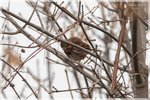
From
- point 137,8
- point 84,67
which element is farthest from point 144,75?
point 137,8

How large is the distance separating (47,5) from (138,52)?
75cm

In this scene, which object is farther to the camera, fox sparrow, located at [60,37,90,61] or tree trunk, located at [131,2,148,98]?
fox sparrow, located at [60,37,90,61]

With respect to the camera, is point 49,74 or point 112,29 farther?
point 112,29

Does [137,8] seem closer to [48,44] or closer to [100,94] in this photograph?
[48,44]

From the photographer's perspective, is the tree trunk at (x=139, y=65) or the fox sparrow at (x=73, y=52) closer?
the tree trunk at (x=139, y=65)

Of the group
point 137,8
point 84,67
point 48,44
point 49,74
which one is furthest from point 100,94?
point 137,8

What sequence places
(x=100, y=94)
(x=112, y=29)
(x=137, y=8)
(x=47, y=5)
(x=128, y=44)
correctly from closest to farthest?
1. (x=137, y=8)
2. (x=128, y=44)
3. (x=47, y=5)
4. (x=100, y=94)
5. (x=112, y=29)

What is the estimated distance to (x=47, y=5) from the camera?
2039 millimetres

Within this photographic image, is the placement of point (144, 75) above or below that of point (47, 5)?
below

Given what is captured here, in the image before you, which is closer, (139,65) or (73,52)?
(139,65)

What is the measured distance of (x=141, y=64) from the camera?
5.16 feet

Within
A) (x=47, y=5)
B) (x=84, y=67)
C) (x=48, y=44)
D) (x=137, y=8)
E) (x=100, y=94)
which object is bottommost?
(x=100, y=94)

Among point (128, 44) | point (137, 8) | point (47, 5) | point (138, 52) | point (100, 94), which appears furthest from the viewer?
point (100, 94)

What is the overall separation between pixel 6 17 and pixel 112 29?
117cm
